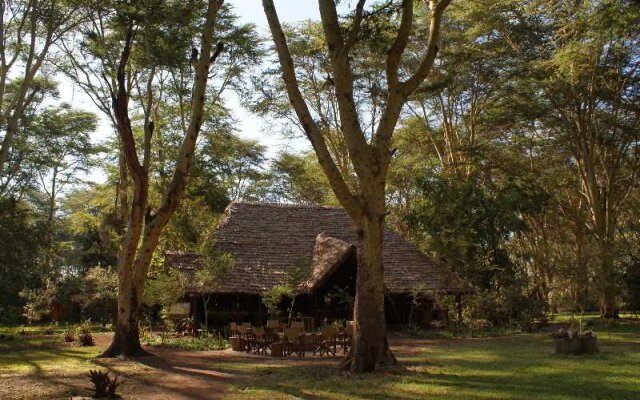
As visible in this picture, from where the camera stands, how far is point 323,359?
13.9m

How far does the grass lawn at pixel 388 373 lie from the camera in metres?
9.02

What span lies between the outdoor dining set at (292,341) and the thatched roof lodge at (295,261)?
345 cm

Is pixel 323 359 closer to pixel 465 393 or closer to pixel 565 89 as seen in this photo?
pixel 465 393

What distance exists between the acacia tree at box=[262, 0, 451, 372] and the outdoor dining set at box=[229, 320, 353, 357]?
3.47m

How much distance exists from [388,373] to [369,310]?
40.7 inches

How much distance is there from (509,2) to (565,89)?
3680 millimetres

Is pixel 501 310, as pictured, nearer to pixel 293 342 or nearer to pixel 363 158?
pixel 293 342

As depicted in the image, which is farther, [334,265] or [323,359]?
[334,265]

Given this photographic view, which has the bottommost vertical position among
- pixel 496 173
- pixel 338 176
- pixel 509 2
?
pixel 338 176

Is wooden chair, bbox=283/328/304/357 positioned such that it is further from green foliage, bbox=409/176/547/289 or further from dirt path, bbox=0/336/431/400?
green foliage, bbox=409/176/547/289

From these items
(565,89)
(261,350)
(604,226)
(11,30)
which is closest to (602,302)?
(604,226)

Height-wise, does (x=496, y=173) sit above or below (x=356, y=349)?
above

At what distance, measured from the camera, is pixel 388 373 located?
34.3ft

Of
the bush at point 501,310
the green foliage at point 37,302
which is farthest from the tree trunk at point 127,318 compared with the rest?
the green foliage at point 37,302
